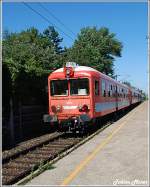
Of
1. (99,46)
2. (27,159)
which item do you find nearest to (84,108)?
(27,159)

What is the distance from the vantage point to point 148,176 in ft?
31.0

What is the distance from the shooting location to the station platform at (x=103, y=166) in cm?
922

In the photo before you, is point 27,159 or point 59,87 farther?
point 59,87

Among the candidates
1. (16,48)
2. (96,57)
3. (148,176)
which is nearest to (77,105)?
(148,176)

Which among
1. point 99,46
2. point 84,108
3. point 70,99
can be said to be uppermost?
point 99,46

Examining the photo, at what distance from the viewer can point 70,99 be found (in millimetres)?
18766

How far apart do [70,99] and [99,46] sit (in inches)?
2200

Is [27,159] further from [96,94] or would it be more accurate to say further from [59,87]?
[96,94]

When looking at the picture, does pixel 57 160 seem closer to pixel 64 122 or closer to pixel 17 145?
pixel 17 145

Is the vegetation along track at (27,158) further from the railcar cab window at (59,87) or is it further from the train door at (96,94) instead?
the train door at (96,94)

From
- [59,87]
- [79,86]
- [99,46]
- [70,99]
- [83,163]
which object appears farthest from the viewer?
[99,46]

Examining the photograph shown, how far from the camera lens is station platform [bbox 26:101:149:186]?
922 cm

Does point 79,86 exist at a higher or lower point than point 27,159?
higher

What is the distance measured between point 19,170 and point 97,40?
214 ft
